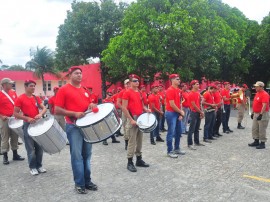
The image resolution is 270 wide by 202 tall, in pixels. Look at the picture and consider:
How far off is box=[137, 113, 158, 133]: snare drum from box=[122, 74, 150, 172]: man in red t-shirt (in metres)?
0.09

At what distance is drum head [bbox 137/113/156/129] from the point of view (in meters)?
6.34

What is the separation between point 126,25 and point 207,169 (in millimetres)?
19842

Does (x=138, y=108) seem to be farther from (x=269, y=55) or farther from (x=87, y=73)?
(x=87, y=73)

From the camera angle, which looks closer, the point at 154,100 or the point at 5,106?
the point at 5,106

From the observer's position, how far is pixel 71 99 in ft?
15.4

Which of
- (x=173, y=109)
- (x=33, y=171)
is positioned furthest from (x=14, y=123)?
(x=173, y=109)

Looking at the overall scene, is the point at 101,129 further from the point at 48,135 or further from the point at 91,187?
the point at 48,135

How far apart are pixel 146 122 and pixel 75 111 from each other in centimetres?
213

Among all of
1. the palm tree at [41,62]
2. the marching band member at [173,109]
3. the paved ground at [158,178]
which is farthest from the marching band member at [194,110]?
the palm tree at [41,62]

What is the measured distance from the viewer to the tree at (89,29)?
30906 millimetres

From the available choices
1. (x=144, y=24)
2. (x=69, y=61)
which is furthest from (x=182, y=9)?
(x=69, y=61)

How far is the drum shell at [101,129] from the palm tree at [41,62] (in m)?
40.4

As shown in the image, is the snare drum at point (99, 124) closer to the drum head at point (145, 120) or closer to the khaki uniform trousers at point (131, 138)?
the khaki uniform trousers at point (131, 138)

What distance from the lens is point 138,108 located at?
21.2 ft
